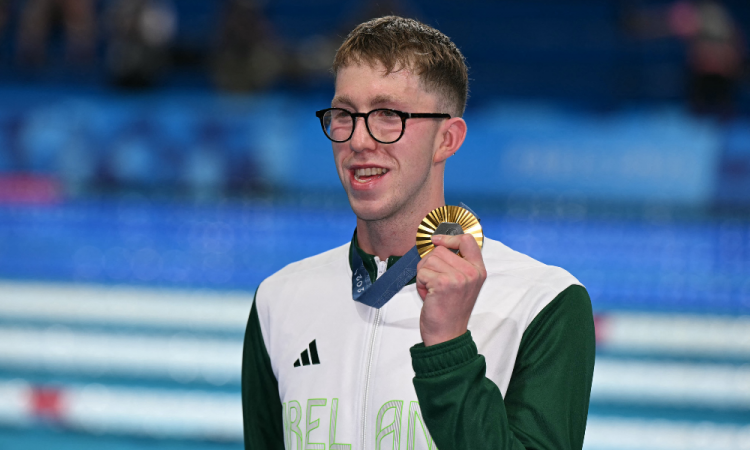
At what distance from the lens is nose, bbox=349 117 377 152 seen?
1.40 meters

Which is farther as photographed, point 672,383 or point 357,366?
point 672,383

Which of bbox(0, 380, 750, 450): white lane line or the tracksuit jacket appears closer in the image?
the tracksuit jacket

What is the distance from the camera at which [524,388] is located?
134cm

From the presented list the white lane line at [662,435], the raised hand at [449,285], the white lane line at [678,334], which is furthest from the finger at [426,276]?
the white lane line at [678,334]

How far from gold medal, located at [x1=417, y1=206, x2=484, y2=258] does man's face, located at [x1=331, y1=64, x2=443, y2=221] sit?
20cm

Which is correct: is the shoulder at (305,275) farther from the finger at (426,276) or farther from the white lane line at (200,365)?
the white lane line at (200,365)

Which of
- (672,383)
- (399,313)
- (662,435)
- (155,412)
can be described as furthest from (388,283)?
(672,383)

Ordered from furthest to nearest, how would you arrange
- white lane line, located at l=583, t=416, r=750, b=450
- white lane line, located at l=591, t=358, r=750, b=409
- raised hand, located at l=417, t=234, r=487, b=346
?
1. white lane line, located at l=591, t=358, r=750, b=409
2. white lane line, located at l=583, t=416, r=750, b=450
3. raised hand, located at l=417, t=234, r=487, b=346

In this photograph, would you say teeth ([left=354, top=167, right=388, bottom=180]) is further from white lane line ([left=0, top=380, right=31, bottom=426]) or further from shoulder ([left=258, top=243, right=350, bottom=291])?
white lane line ([left=0, top=380, right=31, bottom=426])

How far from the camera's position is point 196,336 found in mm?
4750

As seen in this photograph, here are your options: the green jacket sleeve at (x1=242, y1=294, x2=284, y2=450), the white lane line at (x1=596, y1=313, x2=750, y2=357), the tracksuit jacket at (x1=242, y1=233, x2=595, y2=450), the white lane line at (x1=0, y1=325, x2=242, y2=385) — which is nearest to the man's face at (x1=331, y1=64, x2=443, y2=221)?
the tracksuit jacket at (x1=242, y1=233, x2=595, y2=450)

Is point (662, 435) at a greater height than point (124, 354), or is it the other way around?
point (124, 354)

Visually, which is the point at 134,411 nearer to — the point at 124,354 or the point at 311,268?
the point at 124,354

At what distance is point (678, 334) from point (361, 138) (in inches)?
147
